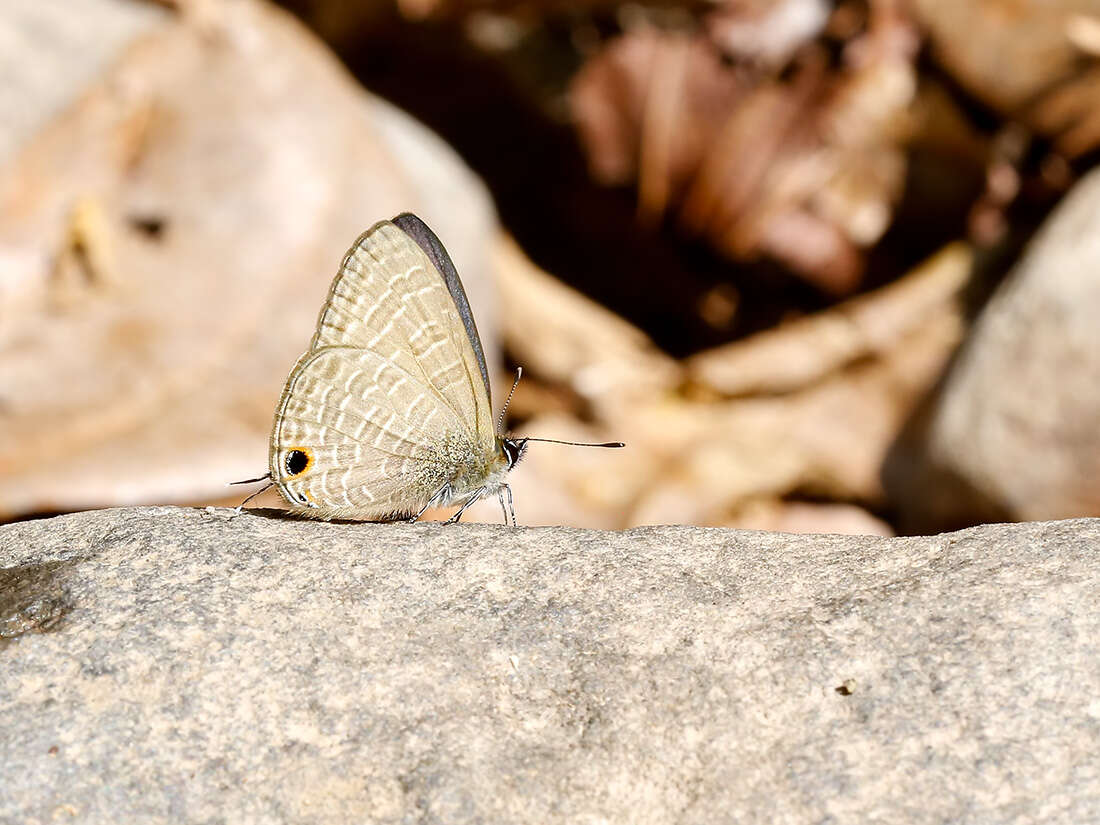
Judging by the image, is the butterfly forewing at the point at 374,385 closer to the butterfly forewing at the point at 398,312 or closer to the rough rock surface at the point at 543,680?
the butterfly forewing at the point at 398,312

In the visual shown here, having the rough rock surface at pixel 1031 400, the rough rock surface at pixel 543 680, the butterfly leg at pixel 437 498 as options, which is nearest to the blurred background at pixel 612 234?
the rough rock surface at pixel 1031 400

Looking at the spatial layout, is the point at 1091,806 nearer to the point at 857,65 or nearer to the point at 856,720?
the point at 856,720

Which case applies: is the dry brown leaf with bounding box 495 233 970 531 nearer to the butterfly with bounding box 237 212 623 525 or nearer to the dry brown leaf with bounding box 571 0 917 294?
the dry brown leaf with bounding box 571 0 917 294

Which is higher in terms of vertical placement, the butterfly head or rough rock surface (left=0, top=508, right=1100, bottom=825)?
the butterfly head

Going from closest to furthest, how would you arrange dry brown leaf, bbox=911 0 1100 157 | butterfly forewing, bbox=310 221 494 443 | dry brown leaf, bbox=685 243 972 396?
butterfly forewing, bbox=310 221 494 443, dry brown leaf, bbox=911 0 1100 157, dry brown leaf, bbox=685 243 972 396

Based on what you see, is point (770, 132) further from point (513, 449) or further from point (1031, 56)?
point (513, 449)

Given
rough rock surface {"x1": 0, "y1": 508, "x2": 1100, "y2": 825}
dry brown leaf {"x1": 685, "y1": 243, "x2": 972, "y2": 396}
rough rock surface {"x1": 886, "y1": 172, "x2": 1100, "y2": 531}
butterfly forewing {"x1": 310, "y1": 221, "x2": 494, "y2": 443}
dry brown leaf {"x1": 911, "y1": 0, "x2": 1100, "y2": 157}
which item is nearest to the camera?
rough rock surface {"x1": 0, "y1": 508, "x2": 1100, "y2": 825}

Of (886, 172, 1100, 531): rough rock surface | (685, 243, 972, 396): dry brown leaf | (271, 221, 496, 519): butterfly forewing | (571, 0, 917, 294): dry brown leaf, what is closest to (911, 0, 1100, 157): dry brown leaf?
(571, 0, 917, 294): dry brown leaf
